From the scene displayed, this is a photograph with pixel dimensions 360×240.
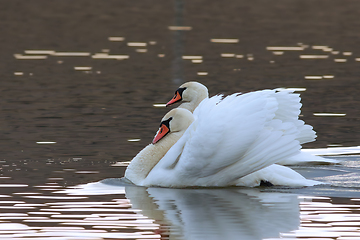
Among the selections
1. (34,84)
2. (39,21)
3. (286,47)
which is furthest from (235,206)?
(39,21)

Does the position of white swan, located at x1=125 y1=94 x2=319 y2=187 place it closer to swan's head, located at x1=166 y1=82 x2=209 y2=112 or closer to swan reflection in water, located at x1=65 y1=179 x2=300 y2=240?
swan reflection in water, located at x1=65 y1=179 x2=300 y2=240

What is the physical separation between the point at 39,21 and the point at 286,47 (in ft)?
35.7

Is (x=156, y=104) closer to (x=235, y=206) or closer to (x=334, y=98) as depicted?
(x=334, y=98)

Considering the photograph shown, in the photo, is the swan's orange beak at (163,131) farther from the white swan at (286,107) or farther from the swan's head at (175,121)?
the white swan at (286,107)

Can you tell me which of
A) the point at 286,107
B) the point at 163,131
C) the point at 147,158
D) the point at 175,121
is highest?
the point at 286,107

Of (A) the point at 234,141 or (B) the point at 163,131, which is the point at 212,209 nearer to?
(A) the point at 234,141

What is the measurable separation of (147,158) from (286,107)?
1.87 m

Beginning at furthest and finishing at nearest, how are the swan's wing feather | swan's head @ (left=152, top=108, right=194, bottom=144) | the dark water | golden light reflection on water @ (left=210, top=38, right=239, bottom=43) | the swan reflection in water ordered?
golden light reflection on water @ (left=210, top=38, right=239, bottom=43) < swan's head @ (left=152, top=108, right=194, bottom=144) < the swan's wing feather < the dark water < the swan reflection in water

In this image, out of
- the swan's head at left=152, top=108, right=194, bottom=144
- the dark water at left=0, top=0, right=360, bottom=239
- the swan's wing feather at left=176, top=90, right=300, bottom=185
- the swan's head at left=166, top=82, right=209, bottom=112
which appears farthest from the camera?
the swan's head at left=166, top=82, right=209, bottom=112

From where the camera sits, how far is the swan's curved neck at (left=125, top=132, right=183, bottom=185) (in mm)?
11195

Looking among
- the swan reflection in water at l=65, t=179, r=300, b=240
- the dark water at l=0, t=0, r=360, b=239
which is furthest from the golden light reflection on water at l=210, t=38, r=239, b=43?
the swan reflection in water at l=65, t=179, r=300, b=240

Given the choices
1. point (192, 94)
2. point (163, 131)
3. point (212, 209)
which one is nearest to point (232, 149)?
point (212, 209)

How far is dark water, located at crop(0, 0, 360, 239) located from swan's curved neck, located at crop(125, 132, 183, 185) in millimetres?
316

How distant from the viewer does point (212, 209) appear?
955cm
